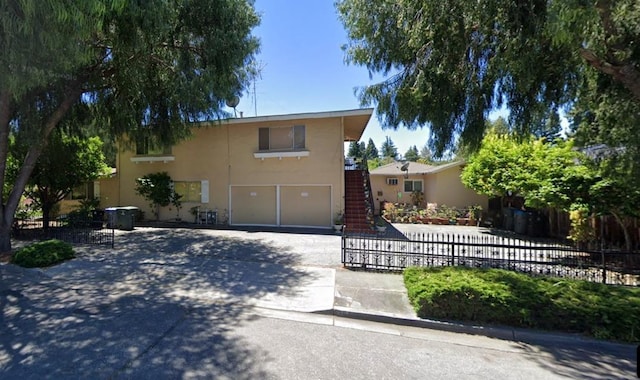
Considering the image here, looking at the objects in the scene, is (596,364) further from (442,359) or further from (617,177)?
(617,177)

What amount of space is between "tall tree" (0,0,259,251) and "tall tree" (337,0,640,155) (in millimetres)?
3962

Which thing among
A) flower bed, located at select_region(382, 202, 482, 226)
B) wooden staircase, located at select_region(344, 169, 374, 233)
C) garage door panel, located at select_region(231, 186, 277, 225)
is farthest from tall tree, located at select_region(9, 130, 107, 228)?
flower bed, located at select_region(382, 202, 482, 226)

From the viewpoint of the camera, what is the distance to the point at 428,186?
22344 mm

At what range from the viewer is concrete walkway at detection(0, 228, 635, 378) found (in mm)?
4062

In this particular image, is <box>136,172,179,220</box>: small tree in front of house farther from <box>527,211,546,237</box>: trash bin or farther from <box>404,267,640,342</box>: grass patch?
<box>527,211,546,237</box>: trash bin

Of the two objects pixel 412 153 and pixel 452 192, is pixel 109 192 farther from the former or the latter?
pixel 412 153

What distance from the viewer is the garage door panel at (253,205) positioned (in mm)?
15742

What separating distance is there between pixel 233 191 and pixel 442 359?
13.9 m

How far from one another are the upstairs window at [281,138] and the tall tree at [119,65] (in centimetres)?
394

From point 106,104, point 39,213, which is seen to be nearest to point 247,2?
point 106,104

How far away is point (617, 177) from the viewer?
7.02 m

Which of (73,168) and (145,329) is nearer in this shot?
(145,329)

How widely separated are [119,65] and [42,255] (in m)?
5.44

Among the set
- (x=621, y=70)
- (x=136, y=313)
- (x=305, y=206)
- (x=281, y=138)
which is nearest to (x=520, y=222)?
(x=305, y=206)
